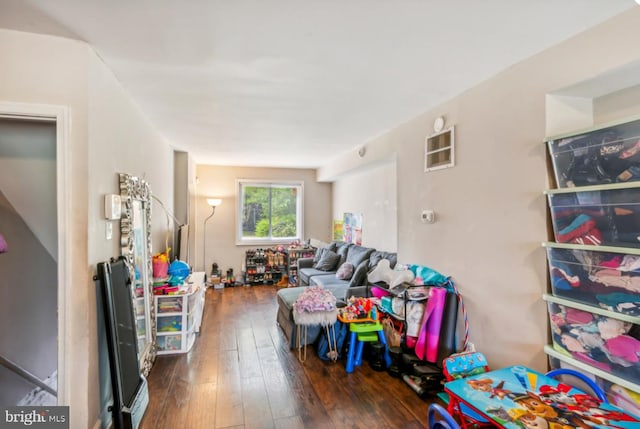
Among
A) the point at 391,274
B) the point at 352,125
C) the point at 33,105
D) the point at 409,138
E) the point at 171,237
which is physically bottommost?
the point at 391,274

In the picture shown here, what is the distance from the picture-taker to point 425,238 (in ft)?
9.76

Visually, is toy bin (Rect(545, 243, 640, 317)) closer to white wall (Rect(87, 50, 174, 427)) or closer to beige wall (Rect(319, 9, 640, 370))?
beige wall (Rect(319, 9, 640, 370))

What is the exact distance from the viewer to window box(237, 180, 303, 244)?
654 centimetres

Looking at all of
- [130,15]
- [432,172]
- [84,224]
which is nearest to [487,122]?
[432,172]

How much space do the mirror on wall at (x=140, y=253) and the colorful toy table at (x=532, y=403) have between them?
2466mm

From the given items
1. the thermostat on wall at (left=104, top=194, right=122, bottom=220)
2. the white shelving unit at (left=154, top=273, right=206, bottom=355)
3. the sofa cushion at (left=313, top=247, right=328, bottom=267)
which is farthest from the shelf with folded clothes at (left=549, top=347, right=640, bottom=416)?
the sofa cushion at (left=313, top=247, right=328, bottom=267)

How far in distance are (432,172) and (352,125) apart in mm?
1122

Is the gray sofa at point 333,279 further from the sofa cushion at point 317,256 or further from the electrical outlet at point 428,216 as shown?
the electrical outlet at point 428,216

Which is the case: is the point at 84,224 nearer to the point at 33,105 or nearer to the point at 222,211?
the point at 33,105

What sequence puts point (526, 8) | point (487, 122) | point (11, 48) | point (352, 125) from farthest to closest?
point (352, 125), point (487, 122), point (11, 48), point (526, 8)

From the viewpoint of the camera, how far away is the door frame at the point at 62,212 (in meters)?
1.70

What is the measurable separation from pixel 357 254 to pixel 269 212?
2691 mm

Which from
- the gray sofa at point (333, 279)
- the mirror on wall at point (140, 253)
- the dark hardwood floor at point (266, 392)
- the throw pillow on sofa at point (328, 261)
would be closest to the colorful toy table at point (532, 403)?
the dark hardwood floor at point (266, 392)

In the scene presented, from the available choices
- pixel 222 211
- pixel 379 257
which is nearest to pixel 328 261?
pixel 379 257
